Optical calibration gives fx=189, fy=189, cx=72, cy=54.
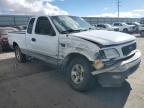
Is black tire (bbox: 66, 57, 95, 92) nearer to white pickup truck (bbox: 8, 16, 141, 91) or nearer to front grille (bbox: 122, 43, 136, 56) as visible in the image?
white pickup truck (bbox: 8, 16, 141, 91)

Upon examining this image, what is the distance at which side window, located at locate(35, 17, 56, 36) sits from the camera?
552cm

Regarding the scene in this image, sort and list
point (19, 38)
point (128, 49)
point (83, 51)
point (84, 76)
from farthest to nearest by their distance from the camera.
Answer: point (19, 38) → point (128, 49) → point (84, 76) → point (83, 51)

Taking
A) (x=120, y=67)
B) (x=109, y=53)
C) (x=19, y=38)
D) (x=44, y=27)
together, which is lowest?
(x=120, y=67)

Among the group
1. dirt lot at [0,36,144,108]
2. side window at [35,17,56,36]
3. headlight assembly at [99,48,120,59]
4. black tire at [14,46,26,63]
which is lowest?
dirt lot at [0,36,144,108]

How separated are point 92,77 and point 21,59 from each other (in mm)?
4685

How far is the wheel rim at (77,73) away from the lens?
4.70 meters

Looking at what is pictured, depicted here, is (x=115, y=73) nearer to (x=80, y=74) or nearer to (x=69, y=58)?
(x=80, y=74)

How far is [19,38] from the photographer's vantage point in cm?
776

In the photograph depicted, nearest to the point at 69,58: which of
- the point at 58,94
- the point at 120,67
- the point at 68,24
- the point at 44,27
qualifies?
the point at 58,94

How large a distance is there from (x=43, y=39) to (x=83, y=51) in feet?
6.01

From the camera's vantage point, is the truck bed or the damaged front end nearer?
the damaged front end

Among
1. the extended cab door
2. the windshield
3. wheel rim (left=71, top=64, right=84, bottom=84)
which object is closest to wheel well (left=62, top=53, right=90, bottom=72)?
wheel rim (left=71, top=64, right=84, bottom=84)

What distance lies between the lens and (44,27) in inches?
231

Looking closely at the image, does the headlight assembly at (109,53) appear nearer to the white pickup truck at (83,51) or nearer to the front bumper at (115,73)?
the white pickup truck at (83,51)
